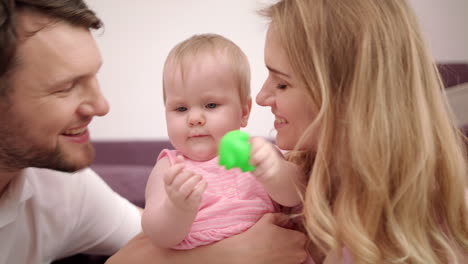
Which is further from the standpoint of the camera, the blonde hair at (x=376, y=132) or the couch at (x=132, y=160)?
the couch at (x=132, y=160)

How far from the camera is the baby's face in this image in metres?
0.89

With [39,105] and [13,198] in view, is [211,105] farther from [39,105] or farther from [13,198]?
[13,198]

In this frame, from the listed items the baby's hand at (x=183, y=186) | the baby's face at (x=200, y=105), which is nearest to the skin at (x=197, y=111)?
the baby's face at (x=200, y=105)

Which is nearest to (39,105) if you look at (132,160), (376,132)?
(376,132)

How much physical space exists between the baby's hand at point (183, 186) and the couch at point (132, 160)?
32.3 inches

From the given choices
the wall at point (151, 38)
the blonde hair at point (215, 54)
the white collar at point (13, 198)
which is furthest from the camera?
the wall at point (151, 38)

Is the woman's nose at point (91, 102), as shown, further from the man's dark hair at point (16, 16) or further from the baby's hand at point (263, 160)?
the baby's hand at point (263, 160)

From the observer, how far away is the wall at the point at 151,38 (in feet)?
6.61

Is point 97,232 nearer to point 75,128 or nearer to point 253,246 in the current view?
point 75,128

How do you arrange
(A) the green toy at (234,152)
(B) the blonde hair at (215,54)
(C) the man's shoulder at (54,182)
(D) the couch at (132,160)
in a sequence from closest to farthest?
(A) the green toy at (234,152)
(B) the blonde hair at (215,54)
(C) the man's shoulder at (54,182)
(D) the couch at (132,160)

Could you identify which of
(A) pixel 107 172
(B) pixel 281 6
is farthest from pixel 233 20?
(B) pixel 281 6

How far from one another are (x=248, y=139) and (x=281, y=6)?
318mm

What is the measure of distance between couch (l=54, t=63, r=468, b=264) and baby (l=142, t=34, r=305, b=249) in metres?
0.68

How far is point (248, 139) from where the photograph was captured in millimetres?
722
